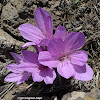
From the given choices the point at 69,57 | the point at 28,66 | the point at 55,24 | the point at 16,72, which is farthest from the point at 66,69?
the point at 55,24

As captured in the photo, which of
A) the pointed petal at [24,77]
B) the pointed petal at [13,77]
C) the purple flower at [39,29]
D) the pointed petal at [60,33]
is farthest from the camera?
the pointed petal at [13,77]

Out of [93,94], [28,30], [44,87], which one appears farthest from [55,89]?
[28,30]

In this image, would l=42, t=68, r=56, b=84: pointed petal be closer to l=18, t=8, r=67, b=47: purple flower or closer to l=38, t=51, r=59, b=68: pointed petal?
l=38, t=51, r=59, b=68: pointed petal

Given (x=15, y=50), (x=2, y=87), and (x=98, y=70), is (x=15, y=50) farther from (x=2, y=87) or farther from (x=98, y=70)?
(x=98, y=70)

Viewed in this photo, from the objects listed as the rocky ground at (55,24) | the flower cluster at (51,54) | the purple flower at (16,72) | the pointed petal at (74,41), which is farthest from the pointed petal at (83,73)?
the purple flower at (16,72)

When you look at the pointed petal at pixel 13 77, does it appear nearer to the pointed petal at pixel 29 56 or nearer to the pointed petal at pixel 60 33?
the pointed petal at pixel 29 56

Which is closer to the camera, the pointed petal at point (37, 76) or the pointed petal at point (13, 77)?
the pointed petal at point (37, 76)

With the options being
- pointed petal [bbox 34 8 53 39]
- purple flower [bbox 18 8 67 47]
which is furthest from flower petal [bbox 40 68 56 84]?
pointed petal [bbox 34 8 53 39]
